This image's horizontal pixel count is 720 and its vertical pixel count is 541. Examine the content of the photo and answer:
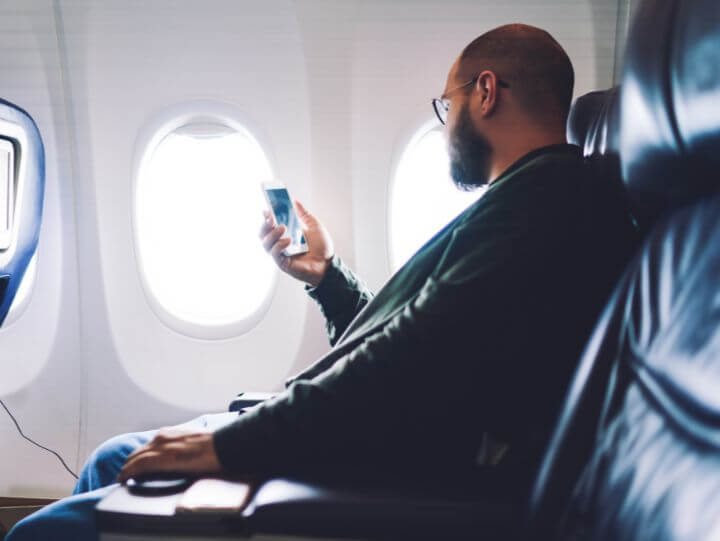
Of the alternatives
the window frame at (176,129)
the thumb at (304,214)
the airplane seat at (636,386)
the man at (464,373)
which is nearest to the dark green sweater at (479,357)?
the man at (464,373)

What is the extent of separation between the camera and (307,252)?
1733 mm

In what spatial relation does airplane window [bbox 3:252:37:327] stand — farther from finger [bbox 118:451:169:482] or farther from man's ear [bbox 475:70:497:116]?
man's ear [bbox 475:70:497:116]

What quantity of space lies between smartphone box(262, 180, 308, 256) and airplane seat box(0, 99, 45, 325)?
80 centimetres

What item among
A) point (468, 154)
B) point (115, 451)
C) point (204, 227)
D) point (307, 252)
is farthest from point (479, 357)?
point (204, 227)

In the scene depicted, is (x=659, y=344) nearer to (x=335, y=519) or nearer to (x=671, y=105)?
(x=671, y=105)

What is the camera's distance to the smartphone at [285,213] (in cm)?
164

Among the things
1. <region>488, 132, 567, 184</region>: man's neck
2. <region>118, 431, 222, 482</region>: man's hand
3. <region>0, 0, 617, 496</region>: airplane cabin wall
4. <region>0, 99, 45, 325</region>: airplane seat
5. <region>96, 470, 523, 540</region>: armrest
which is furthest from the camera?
<region>0, 0, 617, 496</region>: airplane cabin wall

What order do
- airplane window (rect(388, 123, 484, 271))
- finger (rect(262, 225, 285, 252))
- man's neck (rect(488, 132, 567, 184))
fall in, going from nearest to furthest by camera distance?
man's neck (rect(488, 132, 567, 184)) → finger (rect(262, 225, 285, 252)) → airplane window (rect(388, 123, 484, 271))

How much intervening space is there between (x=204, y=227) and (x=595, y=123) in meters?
1.61

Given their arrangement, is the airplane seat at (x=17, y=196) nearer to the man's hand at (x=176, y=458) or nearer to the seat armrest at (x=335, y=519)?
the man's hand at (x=176, y=458)

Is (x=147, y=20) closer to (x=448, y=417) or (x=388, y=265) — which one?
(x=388, y=265)

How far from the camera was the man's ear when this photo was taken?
1.22 meters

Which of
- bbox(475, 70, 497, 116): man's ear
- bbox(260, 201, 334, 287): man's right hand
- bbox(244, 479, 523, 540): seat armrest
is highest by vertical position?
bbox(475, 70, 497, 116): man's ear

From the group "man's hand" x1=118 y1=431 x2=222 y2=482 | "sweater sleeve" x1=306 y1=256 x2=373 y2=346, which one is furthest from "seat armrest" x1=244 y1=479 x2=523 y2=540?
"sweater sleeve" x1=306 y1=256 x2=373 y2=346
